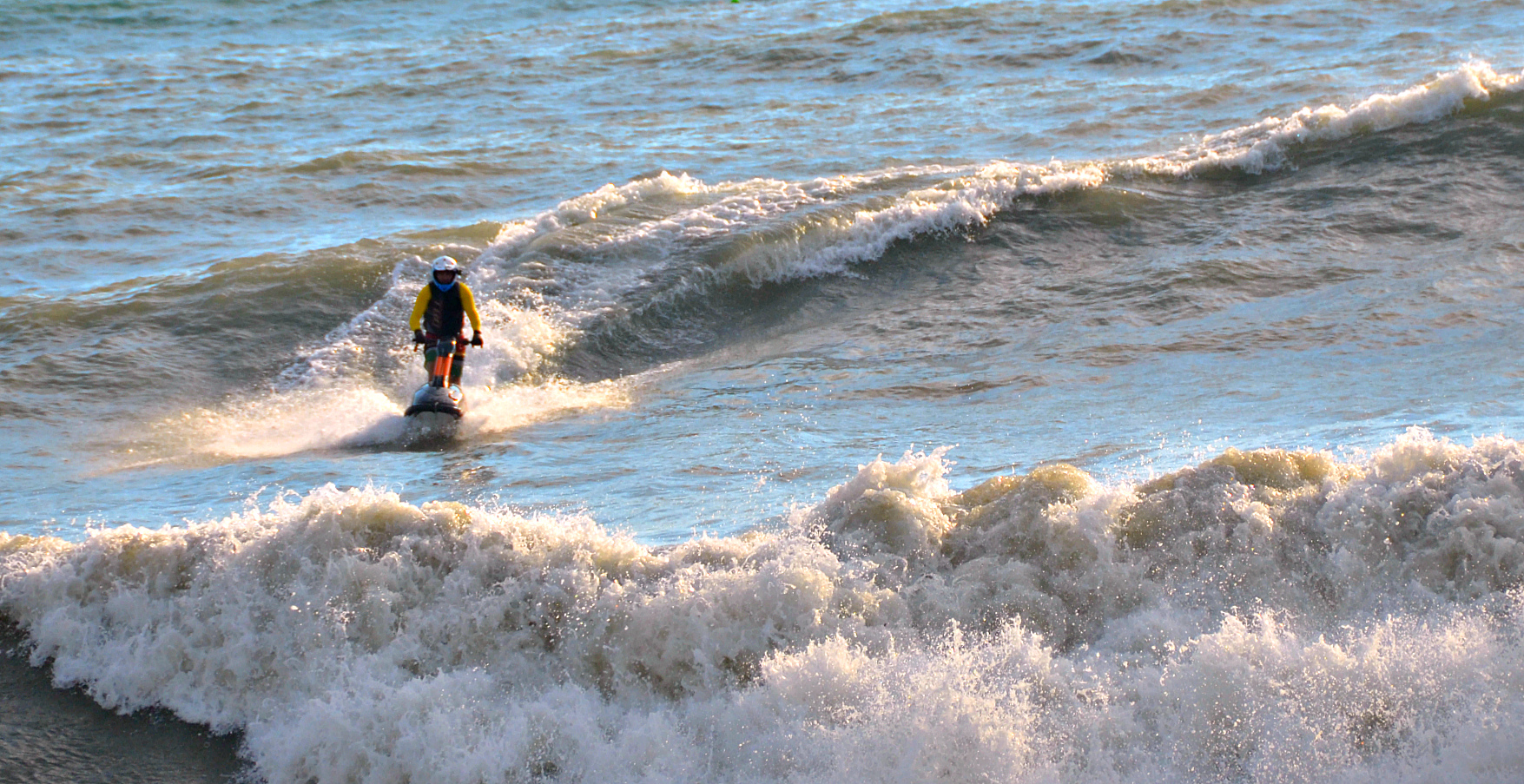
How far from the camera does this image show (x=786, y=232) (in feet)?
46.5

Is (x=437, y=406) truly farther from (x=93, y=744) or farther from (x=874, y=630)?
(x=874, y=630)

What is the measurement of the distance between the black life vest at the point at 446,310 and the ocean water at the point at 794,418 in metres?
0.73

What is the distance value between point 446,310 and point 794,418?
3395 millimetres

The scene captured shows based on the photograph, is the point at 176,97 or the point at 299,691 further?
the point at 176,97

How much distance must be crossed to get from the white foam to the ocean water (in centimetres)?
2

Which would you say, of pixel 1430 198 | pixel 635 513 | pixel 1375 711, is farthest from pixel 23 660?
pixel 1430 198

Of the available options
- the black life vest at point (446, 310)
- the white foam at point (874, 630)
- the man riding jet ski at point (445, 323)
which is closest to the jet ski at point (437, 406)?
the man riding jet ski at point (445, 323)

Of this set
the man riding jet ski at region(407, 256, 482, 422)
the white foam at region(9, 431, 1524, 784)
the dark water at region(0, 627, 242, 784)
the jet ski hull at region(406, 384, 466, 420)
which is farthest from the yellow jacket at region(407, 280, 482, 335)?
the dark water at region(0, 627, 242, 784)

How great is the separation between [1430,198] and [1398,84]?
17.1ft

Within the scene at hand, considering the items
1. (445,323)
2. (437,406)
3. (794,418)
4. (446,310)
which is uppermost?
(446,310)

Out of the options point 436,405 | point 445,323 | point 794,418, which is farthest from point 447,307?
point 794,418

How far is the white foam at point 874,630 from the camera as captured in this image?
473 cm

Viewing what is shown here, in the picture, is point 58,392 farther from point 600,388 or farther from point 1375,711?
point 1375,711

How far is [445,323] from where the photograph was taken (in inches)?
426
